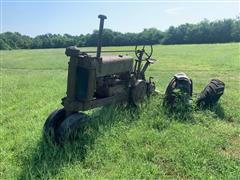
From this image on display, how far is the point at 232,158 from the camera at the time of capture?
4.03 meters

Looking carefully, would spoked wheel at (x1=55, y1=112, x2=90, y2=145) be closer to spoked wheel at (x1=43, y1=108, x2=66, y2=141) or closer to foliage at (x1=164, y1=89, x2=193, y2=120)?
spoked wheel at (x1=43, y1=108, x2=66, y2=141)

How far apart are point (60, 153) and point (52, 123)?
634mm

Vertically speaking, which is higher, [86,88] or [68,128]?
[86,88]

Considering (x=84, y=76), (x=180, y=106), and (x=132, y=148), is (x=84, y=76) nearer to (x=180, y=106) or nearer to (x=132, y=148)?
(x=132, y=148)

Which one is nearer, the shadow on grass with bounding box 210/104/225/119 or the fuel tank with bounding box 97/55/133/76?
the fuel tank with bounding box 97/55/133/76

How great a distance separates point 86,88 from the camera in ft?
14.8

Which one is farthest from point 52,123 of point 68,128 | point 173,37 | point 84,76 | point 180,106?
point 173,37

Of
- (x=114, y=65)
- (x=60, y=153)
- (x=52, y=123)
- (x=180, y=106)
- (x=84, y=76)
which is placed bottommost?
(x=60, y=153)

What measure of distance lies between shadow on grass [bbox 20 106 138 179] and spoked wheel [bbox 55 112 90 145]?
0.28ft

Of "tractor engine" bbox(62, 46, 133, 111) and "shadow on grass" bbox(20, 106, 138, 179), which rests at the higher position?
"tractor engine" bbox(62, 46, 133, 111)

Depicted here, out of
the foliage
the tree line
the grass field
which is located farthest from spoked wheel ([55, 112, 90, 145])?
the tree line

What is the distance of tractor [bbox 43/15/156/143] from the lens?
4.39 metres

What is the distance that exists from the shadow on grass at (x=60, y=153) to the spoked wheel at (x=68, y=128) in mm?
86

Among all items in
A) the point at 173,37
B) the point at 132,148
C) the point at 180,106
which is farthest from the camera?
the point at 173,37
